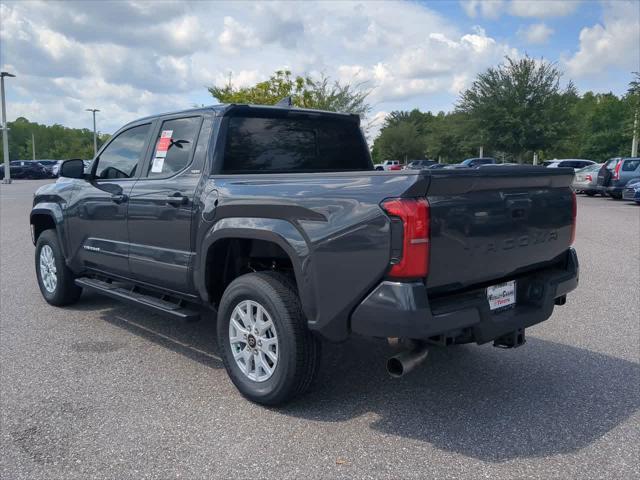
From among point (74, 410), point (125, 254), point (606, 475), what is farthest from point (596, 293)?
point (74, 410)

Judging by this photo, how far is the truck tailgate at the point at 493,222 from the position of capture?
313cm

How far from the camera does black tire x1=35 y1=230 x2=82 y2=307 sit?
614cm

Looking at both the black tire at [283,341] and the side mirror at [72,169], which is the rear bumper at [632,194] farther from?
the black tire at [283,341]

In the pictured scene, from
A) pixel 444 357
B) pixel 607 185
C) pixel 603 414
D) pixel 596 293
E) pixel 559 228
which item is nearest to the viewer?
pixel 603 414

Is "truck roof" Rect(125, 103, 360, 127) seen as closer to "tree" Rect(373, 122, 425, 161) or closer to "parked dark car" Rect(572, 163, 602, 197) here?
"parked dark car" Rect(572, 163, 602, 197)

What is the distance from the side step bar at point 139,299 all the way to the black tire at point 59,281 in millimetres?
451

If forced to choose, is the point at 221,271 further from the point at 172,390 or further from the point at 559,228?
the point at 559,228

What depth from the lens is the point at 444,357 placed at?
4.77 m

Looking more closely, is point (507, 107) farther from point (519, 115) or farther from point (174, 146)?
point (174, 146)

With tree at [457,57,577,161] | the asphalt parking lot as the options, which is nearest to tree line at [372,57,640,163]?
tree at [457,57,577,161]

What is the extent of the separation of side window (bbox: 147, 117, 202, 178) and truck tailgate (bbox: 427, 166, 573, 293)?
Answer: 222cm

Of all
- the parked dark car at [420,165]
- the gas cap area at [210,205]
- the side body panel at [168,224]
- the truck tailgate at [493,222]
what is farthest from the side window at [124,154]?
the truck tailgate at [493,222]

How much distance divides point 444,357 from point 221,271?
1.94m

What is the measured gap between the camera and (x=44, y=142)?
393ft
